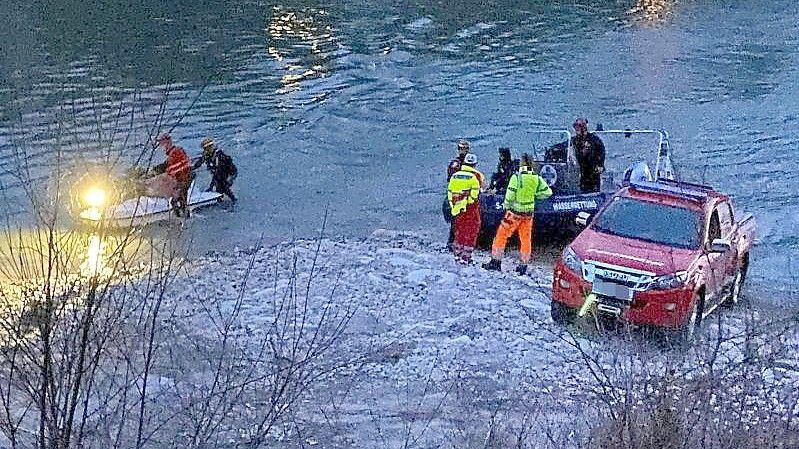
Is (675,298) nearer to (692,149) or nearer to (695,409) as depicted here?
(695,409)

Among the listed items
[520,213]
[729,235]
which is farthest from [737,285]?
[520,213]

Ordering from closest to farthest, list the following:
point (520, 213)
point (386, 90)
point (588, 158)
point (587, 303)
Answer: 1. point (587, 303)
2. point (520, 213)
3. point (588, 158)
4. point (386, 90)

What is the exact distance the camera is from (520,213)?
15398 mm

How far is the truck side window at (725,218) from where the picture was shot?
13.8 meters

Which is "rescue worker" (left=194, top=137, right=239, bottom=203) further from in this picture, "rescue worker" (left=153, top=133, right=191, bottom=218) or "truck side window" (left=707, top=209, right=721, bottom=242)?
"truck side window" (left=707, top=209, right=721, bottom=242)

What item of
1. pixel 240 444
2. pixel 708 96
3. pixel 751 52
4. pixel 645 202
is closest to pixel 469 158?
pixel 645 202

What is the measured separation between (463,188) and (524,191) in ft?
3.25

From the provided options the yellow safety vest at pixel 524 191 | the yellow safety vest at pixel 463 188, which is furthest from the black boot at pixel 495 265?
the yellow safety vest at pixel 463 188

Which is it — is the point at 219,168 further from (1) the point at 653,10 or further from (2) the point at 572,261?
(1) the point at 653,10

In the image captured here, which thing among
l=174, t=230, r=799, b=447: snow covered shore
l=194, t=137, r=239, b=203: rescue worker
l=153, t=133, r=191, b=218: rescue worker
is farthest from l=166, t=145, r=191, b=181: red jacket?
l=174, t=230, r=799, b=447: snow covered shore

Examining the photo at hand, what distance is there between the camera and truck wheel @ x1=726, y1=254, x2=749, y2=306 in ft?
47.8

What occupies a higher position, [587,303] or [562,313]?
[587,303]

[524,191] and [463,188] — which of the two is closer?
[524,191]

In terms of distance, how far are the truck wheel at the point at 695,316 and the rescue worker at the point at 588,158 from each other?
17.5 feet
